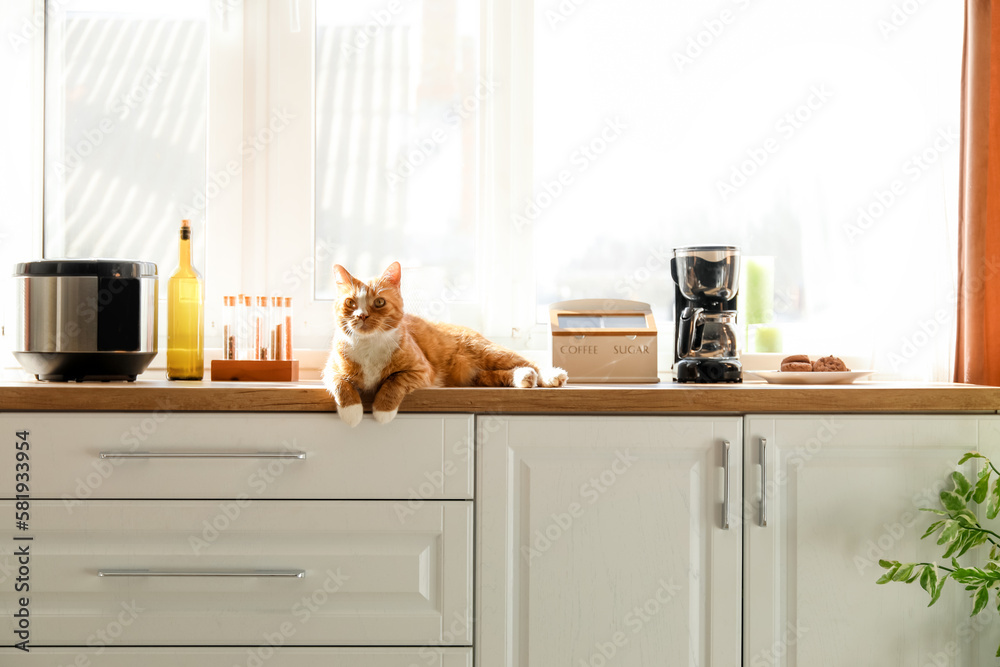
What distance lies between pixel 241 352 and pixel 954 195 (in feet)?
5.78

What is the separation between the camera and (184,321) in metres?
1.71

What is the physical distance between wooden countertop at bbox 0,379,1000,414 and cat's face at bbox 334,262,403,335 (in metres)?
0.13

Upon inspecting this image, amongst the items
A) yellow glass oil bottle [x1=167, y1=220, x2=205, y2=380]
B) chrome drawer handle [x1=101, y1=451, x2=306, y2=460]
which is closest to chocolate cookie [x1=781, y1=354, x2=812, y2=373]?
chrome drawer handle [x1=101, y1=451, x2=306, y2=460]

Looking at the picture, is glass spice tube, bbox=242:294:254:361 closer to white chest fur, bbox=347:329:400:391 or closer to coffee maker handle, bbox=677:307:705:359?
white chest fur, bbox=347:329:400:391

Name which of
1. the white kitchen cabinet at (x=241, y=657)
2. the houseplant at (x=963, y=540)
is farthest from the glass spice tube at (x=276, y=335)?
the houseplant at (x=963, y=540)

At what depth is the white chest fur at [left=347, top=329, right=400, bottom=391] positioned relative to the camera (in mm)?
1353

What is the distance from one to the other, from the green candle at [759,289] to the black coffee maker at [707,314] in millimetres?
222

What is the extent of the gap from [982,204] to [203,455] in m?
1.76

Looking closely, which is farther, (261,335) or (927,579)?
(261,335)

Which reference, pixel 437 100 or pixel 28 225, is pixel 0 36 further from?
pixel 437 100

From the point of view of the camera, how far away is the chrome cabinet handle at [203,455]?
1338mm

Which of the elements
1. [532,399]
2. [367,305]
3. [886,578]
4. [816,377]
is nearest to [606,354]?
[532,399]

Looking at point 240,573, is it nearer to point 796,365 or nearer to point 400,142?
point 400,142

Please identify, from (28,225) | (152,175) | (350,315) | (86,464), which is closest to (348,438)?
(350,315)
